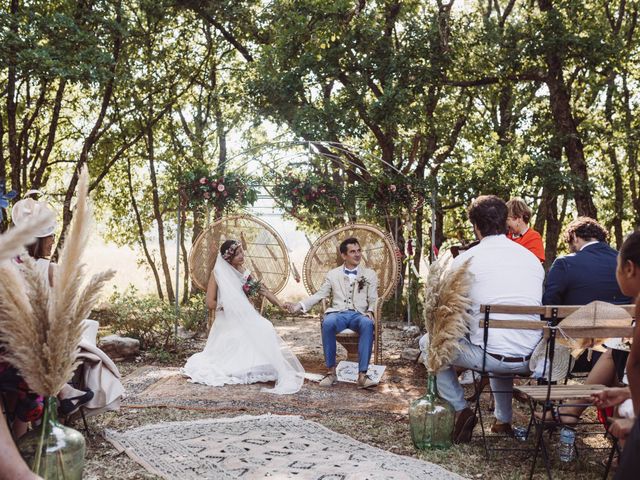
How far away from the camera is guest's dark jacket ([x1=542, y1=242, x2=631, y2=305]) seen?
4266 millimetres

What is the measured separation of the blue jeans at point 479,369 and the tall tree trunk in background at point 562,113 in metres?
5.04

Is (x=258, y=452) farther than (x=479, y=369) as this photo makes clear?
No

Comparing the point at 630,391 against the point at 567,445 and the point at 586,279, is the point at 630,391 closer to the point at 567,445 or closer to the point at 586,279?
the point at 567,445

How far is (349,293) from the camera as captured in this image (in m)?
6.36

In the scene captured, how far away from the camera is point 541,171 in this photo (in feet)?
27.7

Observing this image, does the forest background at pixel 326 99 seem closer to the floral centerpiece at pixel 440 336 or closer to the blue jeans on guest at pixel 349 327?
the blue jeans on guest at pixel 349 327

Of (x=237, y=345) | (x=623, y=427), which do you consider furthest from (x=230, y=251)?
(x=623, y=427)

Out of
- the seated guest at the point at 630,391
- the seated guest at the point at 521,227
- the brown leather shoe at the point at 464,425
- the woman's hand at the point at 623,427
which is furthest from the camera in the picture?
the seated guest at the point at 521,227

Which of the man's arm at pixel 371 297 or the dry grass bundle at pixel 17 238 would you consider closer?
the dry grass bundle at pixel 17 238

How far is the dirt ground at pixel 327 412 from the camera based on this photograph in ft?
12.0

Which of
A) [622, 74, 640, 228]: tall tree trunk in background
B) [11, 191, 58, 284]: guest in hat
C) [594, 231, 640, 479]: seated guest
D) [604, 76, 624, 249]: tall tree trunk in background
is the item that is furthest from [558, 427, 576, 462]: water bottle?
[604, 76, 624, 249]: tall tree trunk in background

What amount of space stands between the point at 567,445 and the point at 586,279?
3.67ft

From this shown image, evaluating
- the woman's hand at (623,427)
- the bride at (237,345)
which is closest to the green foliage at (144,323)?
the bride at (237,345)

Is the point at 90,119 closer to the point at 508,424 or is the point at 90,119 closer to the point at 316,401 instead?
the point at 316,401
